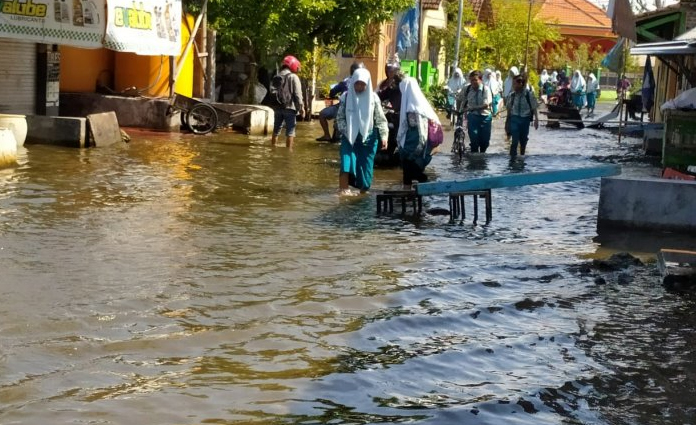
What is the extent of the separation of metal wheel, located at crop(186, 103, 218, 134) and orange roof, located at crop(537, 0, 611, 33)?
186ft

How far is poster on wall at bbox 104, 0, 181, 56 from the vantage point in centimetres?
1789

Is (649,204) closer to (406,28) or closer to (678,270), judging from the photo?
(678,270)

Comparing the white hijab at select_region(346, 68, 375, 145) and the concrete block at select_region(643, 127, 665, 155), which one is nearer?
the white hijab at select_region(346, 68, 375, 145)

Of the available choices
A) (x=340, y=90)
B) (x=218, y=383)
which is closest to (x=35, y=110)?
(x=340, y=90)

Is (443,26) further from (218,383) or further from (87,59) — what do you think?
(218,383)

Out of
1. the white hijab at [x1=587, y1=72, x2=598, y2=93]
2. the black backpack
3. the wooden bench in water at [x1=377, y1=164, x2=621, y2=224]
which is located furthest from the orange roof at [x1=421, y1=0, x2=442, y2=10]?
the wooden bench in water at [x1=377, y1=164, x2=621, y2=224]

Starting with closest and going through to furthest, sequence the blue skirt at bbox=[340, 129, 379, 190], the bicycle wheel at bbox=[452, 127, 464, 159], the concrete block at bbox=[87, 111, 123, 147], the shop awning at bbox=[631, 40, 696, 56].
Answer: the blue skirt at bbox=[340, 129, 379, 190], the shop awning at bbox=[631, 40, 696, 56], the concrete block at bbox=[87, 111, 123, 147], the bicycle wheel at bbox=[452, 127, 464, 159]

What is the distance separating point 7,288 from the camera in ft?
25.1

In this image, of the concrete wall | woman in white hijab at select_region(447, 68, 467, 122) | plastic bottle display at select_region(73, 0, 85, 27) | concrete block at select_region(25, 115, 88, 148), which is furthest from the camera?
woman in white hijab at select_region(447, 68, 467, 122)

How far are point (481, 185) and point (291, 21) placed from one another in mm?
13670

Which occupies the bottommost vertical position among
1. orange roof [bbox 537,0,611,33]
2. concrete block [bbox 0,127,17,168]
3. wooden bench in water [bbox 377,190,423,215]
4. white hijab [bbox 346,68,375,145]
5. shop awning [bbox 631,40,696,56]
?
wooden bench in water [bbox 377,190,423,215]

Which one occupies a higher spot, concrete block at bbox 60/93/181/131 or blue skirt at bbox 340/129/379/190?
concrete block at bbox 60/93/181/131

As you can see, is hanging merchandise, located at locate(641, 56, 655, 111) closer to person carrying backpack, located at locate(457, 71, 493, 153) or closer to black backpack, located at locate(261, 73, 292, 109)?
person carrying backpack, located at locate(457, 71, 493, 153)

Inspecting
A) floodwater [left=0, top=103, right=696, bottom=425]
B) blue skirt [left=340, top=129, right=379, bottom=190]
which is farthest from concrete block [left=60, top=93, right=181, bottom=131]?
blue skirt [left=340, top=129, right=379, bottom=190]
